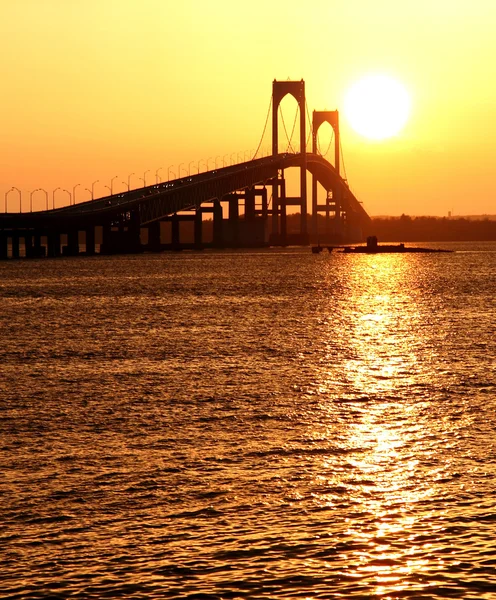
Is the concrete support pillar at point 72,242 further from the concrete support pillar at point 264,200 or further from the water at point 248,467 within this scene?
the water at point 248,467

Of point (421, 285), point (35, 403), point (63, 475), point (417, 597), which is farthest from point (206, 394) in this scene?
point (421, 285)

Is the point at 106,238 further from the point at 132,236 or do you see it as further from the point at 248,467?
the point at 248,467

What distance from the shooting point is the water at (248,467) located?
13.3 metres

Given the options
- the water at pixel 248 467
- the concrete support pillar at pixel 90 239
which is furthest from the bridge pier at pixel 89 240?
the water at pixel 248 467

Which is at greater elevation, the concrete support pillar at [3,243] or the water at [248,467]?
the concrete support pillar at [3,243]

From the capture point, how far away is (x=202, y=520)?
15.6 m

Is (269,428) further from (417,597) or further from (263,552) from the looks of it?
(417,597)

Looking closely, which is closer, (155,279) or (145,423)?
(145,423)

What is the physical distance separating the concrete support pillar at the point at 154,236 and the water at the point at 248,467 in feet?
447

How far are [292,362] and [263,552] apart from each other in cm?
2153

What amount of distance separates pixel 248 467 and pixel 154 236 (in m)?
168

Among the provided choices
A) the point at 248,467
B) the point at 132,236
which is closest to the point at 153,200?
the point at 132,236

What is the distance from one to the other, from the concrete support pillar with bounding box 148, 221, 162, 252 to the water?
447 ft

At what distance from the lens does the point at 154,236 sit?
185 metres
